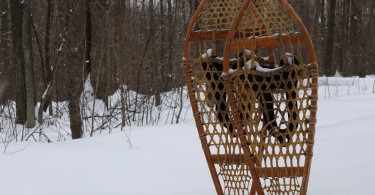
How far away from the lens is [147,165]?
11.1 feet

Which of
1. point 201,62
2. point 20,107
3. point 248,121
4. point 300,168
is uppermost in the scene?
point 201,62

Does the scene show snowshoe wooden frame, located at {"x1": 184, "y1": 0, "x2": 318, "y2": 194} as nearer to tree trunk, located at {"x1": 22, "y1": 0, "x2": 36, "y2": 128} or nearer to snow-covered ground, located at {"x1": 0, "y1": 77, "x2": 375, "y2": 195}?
snow-covered ground, located at {"x1": 0, "y1": 77, "x2": 375, "y2": 195}

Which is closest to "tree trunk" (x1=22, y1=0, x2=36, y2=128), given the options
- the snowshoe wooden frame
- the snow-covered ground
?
the snow-covered ground

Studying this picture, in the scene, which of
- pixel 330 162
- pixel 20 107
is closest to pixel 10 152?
pixel 330 162

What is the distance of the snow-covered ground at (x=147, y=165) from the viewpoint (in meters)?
2.58

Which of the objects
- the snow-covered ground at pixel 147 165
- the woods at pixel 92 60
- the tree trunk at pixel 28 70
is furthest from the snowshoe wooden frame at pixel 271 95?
the tree trunk at pixel 28 70

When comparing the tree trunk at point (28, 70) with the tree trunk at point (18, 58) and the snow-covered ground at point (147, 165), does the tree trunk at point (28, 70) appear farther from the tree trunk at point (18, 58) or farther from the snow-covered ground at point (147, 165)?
the snow-covered ground at point (147, 165)

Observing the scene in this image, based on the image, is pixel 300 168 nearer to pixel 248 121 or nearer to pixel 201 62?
pixel 248 121

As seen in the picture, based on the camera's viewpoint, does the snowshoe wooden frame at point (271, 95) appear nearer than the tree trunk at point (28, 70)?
Yes

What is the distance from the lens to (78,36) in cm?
613

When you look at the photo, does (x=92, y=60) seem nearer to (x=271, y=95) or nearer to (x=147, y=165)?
(x=147, y=165)

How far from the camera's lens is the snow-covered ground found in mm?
2584

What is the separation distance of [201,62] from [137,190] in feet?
3.01

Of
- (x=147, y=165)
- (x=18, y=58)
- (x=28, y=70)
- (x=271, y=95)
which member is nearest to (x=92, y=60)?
(x=28, y=70)
